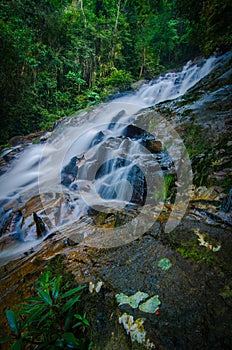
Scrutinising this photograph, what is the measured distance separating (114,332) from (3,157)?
7.40 m

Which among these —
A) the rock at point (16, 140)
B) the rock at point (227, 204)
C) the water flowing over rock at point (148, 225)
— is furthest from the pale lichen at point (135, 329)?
the rock at point (16, 140)

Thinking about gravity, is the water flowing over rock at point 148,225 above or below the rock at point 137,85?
below

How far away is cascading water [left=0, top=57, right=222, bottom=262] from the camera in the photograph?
318 cm

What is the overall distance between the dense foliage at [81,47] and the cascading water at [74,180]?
2972 mm

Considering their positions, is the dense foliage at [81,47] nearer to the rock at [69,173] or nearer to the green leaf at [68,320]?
the rock at [69,173]

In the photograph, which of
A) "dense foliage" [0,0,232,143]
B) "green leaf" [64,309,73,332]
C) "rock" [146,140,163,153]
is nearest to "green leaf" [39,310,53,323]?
"green leaf" [64,309,73,332]

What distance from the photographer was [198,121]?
11.5 ft

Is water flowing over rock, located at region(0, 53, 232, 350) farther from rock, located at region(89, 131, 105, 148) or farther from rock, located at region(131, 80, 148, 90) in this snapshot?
rock, located at region(131, 80, 148, 90)

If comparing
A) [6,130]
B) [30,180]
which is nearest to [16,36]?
[6,130]

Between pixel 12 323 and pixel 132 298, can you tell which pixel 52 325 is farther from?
pixel 132 298

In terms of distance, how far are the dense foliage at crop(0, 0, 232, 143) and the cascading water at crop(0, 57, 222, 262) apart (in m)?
2.97

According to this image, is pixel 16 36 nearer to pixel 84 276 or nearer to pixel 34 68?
pixel 34 68

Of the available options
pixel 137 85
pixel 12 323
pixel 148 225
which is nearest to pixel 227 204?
pixel 148 225

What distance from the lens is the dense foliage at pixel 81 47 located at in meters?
5.09
